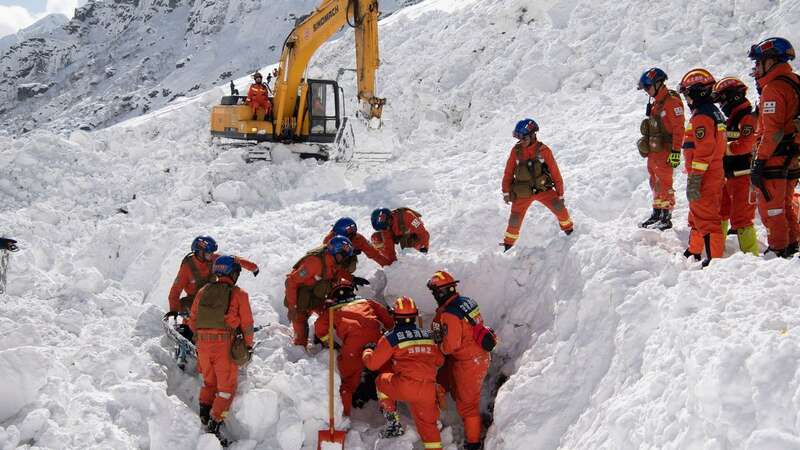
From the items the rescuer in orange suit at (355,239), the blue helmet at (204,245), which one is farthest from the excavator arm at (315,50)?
the blue helmet at (204,245)

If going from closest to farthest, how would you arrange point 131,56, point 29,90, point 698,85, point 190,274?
point 698,85 < point 190,274 < point 131,56 < point 29,90

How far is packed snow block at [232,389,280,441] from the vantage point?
16.2 feet

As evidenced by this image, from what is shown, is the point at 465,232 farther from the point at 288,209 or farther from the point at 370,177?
the point at 370,177

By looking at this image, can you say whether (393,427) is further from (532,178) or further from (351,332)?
(532,178)

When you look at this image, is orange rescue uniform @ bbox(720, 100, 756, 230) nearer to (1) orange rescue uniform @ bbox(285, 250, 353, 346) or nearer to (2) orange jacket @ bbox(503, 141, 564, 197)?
(2) orange jacket @ bbox(503, 141, 564, 197)

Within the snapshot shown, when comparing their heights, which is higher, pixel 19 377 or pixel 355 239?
pixel 355 239

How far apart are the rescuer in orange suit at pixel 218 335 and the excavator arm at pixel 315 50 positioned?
20.2 feet

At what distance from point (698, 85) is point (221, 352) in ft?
15.2

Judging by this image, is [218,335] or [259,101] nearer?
[218,335]

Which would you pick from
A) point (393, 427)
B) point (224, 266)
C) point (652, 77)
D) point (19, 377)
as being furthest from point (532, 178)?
point (19, 377)

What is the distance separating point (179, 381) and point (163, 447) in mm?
1215

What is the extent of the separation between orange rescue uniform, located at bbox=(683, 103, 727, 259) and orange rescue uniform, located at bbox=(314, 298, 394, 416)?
295 cm

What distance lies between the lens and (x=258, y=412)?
16.2ft

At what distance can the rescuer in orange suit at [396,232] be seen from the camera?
7035 mm
